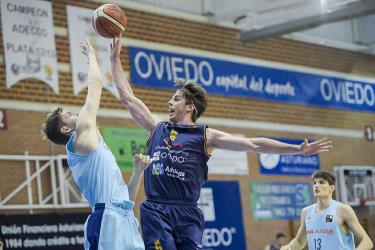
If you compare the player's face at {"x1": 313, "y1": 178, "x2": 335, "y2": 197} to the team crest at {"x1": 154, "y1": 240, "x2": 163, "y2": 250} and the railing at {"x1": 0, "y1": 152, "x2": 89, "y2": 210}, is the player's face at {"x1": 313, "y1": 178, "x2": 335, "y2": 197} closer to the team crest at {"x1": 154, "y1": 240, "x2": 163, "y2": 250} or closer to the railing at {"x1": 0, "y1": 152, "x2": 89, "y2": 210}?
the team crest at {"x1": 154, "y1": 240, "x2": 163, "y2": 250}

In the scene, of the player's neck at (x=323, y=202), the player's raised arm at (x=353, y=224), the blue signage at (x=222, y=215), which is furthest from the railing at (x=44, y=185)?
the player's raised arm at (x=353, y=224)

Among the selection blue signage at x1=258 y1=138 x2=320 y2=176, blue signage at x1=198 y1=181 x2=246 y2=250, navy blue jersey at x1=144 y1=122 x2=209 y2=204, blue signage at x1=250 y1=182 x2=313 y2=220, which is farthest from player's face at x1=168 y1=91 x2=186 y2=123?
blue signage at x1=258 y1=138 x2=320 y2=176

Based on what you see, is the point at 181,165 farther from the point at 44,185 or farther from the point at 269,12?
the point at 269,12

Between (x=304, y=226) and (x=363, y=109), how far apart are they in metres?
15.0

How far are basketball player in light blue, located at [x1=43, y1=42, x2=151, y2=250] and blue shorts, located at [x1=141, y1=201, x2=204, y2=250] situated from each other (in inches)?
16.7

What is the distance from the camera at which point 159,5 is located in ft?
60.8

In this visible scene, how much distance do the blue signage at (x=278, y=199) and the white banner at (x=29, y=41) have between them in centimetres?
668

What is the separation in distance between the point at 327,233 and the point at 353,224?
12.9 inches

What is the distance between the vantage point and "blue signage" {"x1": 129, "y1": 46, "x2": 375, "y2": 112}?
18.0 meters

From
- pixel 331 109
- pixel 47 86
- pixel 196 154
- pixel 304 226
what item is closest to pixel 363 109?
pixel 331 109

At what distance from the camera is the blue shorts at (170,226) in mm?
6316

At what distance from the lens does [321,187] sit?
9336 millimetres

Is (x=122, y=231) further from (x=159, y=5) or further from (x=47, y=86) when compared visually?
(x=159, y=5)

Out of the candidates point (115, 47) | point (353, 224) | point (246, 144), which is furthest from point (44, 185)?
point (246, 144)
